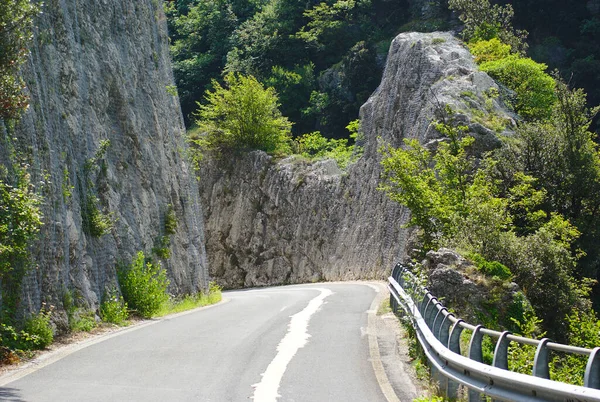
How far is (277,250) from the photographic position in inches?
1900

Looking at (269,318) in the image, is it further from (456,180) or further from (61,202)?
(456,180)

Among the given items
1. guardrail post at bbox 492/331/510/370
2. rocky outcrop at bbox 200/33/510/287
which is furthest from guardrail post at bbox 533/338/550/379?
rocky outcrop at bbox 200/33/510/287

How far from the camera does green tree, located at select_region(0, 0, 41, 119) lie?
11.9 m

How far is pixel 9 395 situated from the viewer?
7.89 metres

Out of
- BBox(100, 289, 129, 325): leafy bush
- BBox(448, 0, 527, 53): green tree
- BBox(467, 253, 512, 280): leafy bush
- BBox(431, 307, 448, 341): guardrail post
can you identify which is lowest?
BBox(100, 289, 129, 325): leafy bush

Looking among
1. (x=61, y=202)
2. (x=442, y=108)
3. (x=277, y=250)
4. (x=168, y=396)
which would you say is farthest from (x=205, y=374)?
(x=277, y=250)

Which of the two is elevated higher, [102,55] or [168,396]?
[102,55]

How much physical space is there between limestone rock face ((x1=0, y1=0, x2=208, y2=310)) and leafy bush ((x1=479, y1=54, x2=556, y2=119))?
15.1 m

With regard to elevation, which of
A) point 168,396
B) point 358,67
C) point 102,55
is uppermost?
point 358,67

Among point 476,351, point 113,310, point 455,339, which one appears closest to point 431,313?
point 455,339

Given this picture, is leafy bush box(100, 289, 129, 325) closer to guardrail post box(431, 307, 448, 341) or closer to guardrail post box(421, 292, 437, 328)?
guardrail post box(421, 292, 437, 328)

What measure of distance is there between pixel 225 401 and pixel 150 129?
56.2 ft

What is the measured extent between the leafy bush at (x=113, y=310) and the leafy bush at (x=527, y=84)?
73.0ft

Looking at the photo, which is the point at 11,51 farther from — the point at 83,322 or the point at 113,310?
the point at 113,310
